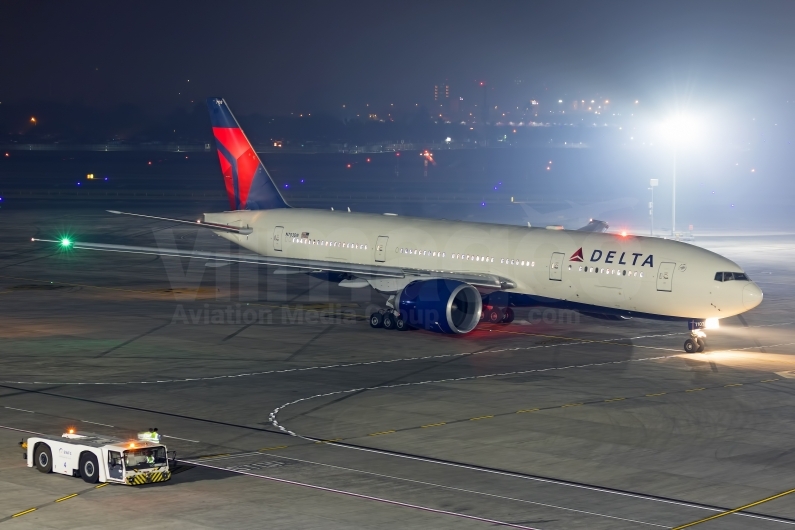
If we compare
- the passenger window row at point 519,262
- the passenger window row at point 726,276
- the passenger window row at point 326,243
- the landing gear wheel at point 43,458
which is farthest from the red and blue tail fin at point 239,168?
the landing gear wheel at point 43,458

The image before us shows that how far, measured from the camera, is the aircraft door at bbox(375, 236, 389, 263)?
51.0 metres

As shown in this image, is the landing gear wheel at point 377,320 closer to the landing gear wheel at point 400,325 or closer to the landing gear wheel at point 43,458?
the landing gear wheel at point 400,325

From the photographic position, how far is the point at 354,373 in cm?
3806

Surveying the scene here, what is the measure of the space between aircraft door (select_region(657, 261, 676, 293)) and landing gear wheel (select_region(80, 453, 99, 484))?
2530 cm

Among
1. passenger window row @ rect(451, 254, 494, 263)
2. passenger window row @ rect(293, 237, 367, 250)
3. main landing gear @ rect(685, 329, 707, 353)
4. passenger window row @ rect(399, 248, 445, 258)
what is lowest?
main landing gear @ rect(685, 329, 707, 353)

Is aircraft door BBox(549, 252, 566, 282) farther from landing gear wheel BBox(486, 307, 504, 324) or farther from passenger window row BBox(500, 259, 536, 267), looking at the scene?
landing gear wheel BBox(486, 307, 504, 324)

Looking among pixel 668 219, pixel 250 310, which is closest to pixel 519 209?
pixel 668 219

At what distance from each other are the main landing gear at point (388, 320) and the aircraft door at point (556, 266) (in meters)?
6.66

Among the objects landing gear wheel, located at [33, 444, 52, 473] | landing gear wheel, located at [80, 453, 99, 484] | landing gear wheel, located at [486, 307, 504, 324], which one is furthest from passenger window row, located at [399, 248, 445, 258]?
landing gear wheel, located at [80, 453, 99, 484]

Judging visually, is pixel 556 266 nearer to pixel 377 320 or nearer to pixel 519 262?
pixel 519 262

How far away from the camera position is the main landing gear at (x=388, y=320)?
46.7 meters

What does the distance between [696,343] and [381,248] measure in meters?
15.7

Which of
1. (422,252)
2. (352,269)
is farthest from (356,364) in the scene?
(422,252)

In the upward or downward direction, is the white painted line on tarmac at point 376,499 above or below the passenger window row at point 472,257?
below
